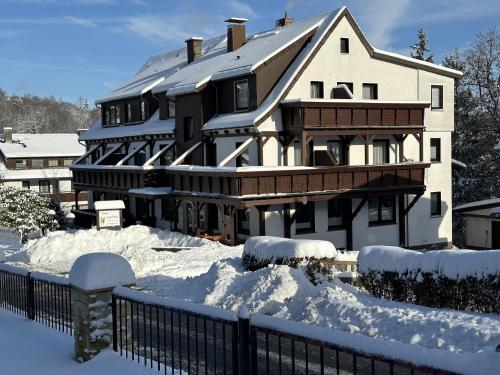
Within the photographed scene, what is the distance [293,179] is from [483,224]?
1123 cm

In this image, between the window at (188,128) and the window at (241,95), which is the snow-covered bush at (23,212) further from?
the window at (241,95)

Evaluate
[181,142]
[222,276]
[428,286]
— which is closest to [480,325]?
[428,286]

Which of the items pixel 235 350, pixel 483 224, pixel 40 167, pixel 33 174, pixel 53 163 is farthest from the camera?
pixel 53 163

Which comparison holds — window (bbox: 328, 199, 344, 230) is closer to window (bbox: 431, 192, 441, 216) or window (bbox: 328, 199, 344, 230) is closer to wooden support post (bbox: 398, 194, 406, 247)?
wooden support post (bbox: 398, 194, 406, 247)

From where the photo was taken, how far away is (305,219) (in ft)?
93.6

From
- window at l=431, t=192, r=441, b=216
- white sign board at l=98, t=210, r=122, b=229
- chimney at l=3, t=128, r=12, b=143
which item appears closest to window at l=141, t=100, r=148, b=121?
white sign board at l=98, t=210, r=122, b=229

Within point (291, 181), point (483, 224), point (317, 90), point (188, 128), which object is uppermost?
point (317, 90)

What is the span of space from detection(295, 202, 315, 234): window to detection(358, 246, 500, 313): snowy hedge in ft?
39.7

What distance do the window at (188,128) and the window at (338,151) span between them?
333 inches

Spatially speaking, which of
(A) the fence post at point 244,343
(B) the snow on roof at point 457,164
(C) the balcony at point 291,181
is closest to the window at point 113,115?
(C) the balcony at point 291,181

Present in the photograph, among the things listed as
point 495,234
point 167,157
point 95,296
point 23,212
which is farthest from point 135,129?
point 95,296

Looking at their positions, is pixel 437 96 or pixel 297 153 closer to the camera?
pixel 297 153

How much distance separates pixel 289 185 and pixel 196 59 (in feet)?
55.4

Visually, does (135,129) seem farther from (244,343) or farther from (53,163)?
(244,343)
